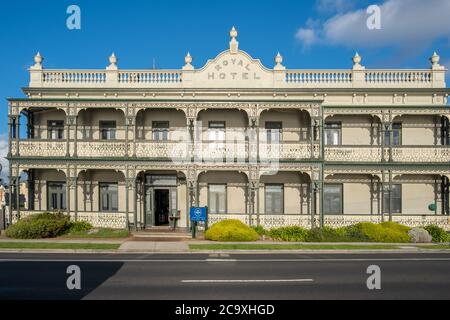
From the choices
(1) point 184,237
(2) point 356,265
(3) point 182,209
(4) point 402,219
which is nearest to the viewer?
(2) point 356,265

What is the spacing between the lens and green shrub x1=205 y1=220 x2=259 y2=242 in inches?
692

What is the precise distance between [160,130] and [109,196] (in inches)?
217

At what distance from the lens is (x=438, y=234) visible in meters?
18.7

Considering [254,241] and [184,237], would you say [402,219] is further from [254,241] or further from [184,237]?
[184,237]

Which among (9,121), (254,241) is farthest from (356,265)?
(9,121)

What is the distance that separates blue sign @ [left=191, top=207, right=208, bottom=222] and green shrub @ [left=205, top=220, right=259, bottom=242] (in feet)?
2.59

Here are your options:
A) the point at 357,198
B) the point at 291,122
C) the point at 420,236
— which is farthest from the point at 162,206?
the point at 420,236

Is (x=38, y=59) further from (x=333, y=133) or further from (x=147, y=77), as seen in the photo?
(x=333, y=133)

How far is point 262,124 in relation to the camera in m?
22.0

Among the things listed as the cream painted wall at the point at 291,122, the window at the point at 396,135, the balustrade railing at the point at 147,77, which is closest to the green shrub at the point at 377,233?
the window at the point at 396,135

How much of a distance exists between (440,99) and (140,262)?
68.2 ft

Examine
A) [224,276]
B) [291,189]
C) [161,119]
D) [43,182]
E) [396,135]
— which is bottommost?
[224,276]

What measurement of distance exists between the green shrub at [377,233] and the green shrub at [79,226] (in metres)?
15.0

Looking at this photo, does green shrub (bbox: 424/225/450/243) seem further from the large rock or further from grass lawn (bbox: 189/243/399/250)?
grass lawn (bbox: 189/243/399/250)
